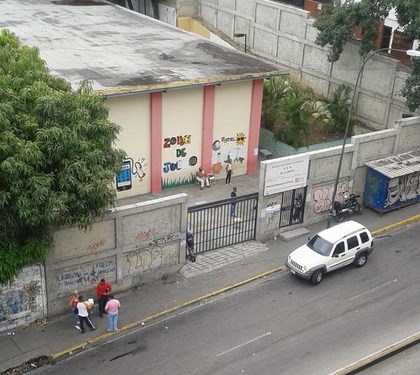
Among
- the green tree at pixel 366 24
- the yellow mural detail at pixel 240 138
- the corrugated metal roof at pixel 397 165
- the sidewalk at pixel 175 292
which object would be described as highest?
the green tree at pixel 366 24

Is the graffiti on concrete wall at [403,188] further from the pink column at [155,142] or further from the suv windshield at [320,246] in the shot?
the pink column at [155,142]

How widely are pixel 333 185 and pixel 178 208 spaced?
9.11 meters

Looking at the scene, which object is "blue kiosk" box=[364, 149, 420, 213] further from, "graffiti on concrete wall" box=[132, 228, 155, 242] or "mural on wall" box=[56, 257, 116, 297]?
"mural on wall" box=[56, 257, 116, 297]

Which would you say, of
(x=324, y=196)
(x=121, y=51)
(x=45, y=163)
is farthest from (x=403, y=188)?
(x=45, y=163)

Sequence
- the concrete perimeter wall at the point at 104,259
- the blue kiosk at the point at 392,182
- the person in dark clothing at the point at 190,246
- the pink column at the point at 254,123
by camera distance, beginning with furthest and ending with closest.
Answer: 1. the pink column at the point at 254,123
2. the blue kiosk at the point at 392,182
3. the person in dark clothing at the point at 190,246
4. the concrete perimeter wall at the point at 104,259

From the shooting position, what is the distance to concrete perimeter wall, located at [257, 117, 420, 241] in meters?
27.4

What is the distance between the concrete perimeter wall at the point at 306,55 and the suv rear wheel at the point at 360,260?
13.0 m

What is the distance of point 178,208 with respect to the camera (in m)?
23.6

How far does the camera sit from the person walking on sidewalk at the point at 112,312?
806 inches

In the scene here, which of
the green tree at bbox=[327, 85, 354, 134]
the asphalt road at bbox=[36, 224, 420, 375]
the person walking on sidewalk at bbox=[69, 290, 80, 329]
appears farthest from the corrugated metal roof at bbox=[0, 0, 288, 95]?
the asphalt road at bbox=[36, 224, 420, 375]

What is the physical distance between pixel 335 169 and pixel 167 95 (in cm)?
900

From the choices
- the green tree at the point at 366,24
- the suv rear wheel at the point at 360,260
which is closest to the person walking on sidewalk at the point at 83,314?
the suv rear wheel at the point at 360,260

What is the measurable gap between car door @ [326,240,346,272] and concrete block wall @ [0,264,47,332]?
432 inches

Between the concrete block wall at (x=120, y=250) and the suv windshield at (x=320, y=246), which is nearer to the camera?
the concrete block wall at (x=120, y=250)
